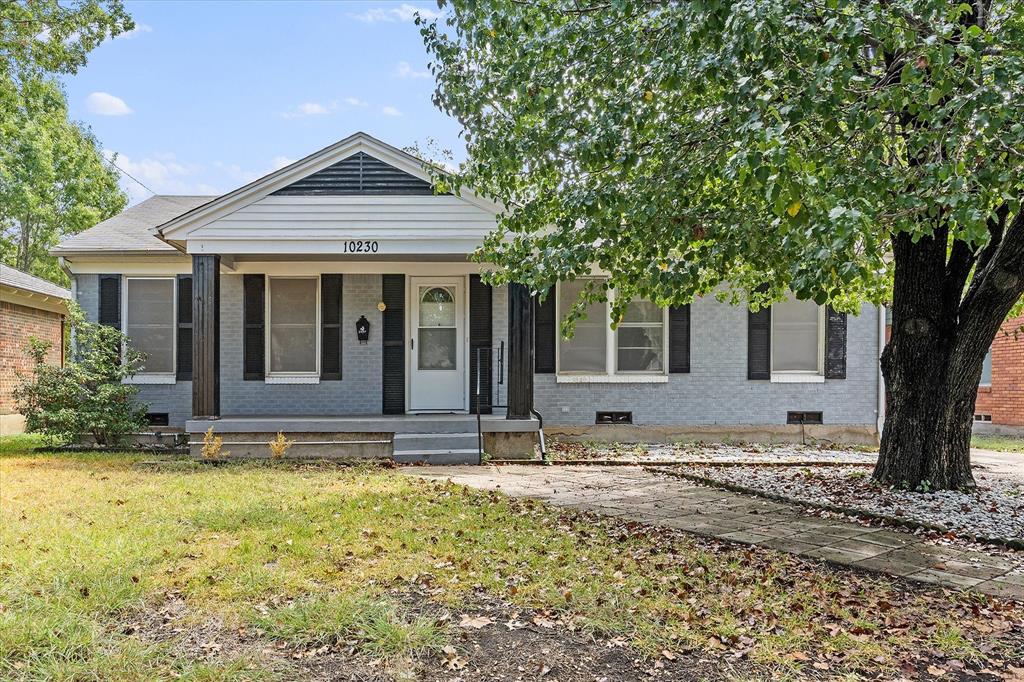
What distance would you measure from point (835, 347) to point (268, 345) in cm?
927

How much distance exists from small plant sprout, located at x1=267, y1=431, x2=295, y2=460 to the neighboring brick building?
24.6 feet

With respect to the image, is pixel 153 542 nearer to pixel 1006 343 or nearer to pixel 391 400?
pixel 391 400

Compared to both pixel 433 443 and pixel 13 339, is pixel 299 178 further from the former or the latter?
pixel 13 339

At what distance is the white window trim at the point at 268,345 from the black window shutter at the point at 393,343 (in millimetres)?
1035

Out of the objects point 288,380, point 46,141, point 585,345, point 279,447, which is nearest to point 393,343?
point 288,380

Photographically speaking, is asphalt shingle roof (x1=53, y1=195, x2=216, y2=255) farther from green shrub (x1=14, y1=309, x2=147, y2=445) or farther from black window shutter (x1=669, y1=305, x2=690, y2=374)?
black window shutter (x1=669, y1=305, x2=690, y2=374)

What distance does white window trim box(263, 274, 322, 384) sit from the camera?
11.2 m

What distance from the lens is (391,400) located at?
11156mm

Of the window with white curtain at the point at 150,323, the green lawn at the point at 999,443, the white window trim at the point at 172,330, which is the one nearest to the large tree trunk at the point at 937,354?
the green lawn at the point at 999,443

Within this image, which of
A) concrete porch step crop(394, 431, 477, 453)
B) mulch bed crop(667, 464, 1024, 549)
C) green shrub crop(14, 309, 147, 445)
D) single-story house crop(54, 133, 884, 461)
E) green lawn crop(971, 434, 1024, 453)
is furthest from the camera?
green lawn crop(971, 434, 1024, 453)

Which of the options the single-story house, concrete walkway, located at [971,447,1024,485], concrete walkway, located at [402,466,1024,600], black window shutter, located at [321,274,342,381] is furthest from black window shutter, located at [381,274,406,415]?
concrete walkway, located at [971,447,1024,485]

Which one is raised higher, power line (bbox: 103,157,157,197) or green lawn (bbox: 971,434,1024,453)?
power line (bbox: 103,157,157,197)

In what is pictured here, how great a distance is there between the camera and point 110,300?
11.4 metres

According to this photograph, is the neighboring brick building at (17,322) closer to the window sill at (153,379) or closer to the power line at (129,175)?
Answer: the window sill at (153,379)
